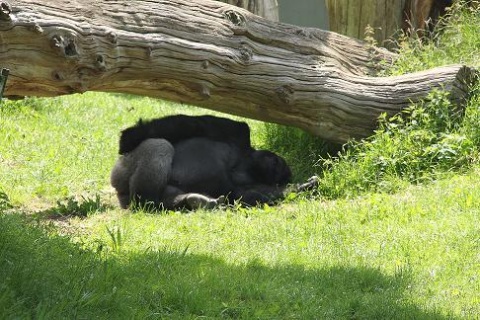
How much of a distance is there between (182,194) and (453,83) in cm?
300

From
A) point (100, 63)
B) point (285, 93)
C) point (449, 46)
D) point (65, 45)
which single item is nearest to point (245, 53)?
point (285, 93)

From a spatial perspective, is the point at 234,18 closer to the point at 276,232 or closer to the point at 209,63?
the point at 209,63

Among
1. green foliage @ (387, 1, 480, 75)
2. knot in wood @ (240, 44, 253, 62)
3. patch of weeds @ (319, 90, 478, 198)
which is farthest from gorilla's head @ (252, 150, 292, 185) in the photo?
green foliage @ (387, 1, 480, 75)

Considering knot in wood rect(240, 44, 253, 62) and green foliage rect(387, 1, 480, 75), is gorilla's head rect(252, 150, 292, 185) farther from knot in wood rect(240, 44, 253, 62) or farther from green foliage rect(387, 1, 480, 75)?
green foliage rect(387, 1, 480, 75)

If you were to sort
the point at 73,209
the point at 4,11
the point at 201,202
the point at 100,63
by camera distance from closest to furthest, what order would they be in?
the point at 4,11 < the point at 100,63 < the point at 73,209 < the point at 201,202

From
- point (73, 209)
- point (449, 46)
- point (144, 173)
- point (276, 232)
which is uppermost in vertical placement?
point (449, 46)

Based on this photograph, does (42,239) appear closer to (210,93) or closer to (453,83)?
(210,93)

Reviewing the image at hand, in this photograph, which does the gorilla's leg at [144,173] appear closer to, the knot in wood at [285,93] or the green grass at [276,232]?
the green grass at [276,232]

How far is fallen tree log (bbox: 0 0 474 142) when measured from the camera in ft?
22.5

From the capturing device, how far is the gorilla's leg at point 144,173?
7977 mm

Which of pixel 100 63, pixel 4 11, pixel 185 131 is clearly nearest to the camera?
pixel 4 11

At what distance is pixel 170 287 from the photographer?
4801 mm

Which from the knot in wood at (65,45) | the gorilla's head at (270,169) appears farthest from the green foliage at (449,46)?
the knot in wood at (65,45)

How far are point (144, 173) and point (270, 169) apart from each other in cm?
150
